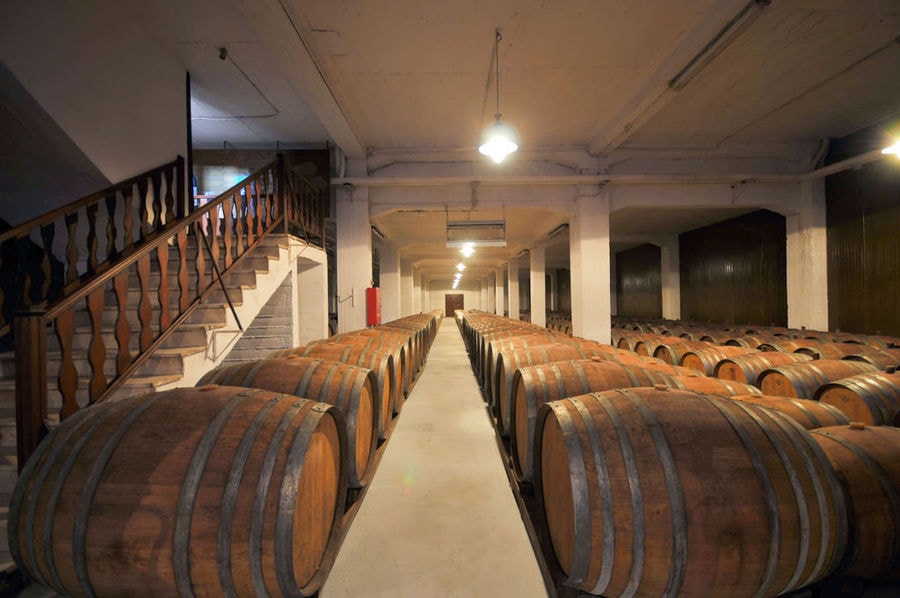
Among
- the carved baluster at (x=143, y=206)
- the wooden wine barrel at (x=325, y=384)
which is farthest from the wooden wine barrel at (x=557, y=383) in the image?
the carved baluster at (x=143, y=206)

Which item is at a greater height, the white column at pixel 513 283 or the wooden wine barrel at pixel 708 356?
the white column at pixel 513 283

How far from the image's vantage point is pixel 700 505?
4.11 feet

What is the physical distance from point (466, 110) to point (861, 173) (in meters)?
7.33

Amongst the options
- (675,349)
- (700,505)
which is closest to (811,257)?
(675,349)

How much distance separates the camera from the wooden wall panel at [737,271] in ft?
30.8

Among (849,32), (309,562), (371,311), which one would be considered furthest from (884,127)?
(309,562)

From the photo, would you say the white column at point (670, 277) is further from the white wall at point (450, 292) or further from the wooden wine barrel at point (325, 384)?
the white wall at point (450, 292)

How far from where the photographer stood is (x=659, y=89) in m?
4.95

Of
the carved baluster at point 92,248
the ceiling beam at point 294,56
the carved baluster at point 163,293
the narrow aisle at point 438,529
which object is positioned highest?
the ceiling beam at point 294,56

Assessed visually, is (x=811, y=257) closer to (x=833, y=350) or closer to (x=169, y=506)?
(x=833, y=350)

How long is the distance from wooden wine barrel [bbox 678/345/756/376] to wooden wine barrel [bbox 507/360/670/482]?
2.51 m

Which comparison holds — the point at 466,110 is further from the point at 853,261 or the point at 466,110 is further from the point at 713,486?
the point at 853,261

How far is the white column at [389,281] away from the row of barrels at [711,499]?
11.7 metres

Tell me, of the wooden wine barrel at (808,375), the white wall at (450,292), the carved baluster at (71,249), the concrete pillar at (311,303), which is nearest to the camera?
the carved baluster at (71,249)
